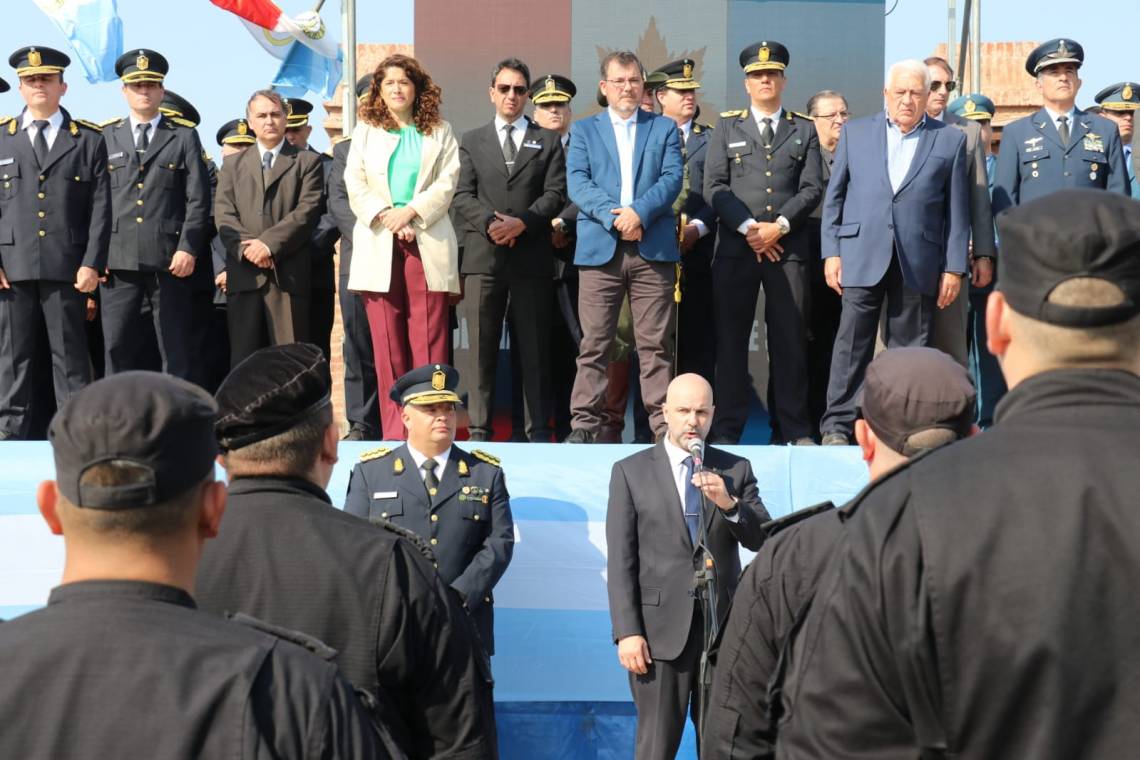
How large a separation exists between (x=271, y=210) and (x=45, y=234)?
1.22 m

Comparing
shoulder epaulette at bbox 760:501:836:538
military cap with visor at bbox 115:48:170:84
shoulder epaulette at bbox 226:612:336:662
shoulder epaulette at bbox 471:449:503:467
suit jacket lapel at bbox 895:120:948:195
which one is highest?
military cap with visor at bbox 115:48:170:84

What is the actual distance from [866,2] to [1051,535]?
8966mm

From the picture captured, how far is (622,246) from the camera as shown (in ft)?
24.3

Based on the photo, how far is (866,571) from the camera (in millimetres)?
1788

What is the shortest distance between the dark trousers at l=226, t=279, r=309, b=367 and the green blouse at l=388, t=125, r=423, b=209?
3.25ft

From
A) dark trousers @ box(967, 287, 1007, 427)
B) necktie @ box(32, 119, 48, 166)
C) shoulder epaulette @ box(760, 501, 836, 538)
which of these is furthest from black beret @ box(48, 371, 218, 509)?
dark trousers @ box(967, 287, 1007, 427)

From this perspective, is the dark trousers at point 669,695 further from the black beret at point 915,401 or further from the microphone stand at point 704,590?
the black beret at point 915,401

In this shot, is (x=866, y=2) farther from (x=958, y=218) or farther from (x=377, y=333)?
(x=377, y=333)

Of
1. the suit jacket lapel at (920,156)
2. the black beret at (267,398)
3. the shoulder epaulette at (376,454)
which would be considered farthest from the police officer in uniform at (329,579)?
the suit jacket lapel at (920,156)

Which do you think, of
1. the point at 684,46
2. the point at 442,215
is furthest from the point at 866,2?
the point at 442,215

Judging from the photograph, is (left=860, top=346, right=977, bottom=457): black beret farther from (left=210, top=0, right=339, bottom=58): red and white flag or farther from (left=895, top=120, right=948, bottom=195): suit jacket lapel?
(left=210, top=0, right=339, bottom=58): red and white flag

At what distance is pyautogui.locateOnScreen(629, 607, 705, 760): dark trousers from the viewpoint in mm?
5270

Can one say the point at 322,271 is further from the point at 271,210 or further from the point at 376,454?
the point at 376,454

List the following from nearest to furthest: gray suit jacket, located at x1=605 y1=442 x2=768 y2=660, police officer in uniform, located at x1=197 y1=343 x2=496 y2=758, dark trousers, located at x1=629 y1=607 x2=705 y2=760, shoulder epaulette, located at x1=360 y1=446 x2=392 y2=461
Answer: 1. police officer in uniform, located at x1=197 y1=343 x2=496 y2=758
2. dark trousers, located at x1=629 y1=607 x2=705 y2=760
3. gray suit jacket, located at x1=605 y1=442 x2=768 y2=660
4. shoulder epaulette, located at x1=360 y1=446 x2=392 y2=461
